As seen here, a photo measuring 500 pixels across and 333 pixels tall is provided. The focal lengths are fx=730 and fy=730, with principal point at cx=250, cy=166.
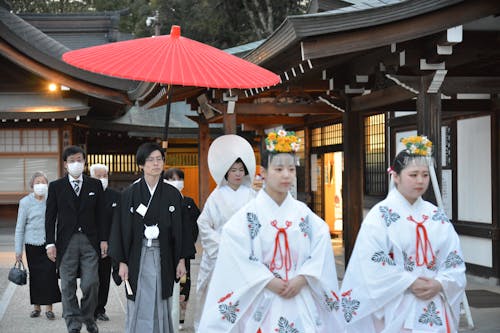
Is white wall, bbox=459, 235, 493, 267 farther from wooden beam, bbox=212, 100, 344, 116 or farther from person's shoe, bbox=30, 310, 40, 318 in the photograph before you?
person's shoe, bbox=30, 310, 40, 318

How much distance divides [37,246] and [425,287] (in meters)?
5.31

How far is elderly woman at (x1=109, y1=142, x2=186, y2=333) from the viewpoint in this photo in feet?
20.3

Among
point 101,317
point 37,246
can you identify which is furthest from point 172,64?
point 101,317

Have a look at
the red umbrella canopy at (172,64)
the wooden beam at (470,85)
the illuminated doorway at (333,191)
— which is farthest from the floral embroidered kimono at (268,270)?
the illuminated doorway at (333,191)

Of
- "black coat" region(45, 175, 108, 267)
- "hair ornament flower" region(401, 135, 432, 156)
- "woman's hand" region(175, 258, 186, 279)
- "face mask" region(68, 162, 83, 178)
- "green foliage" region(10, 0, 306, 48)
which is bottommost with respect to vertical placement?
"woman's hand" region(175, 258, 186, 279)

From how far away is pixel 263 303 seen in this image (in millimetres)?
4793

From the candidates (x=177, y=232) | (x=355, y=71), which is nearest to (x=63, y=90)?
(x=355, y=71)

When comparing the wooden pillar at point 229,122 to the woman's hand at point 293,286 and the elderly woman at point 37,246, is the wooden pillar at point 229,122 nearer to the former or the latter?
the elderly woman at point 37,246

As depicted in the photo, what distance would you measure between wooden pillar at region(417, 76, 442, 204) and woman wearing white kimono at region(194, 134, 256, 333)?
1830mm

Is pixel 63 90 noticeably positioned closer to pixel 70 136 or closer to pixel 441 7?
pixel 70 136

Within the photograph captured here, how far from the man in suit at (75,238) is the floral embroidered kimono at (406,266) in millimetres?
3538

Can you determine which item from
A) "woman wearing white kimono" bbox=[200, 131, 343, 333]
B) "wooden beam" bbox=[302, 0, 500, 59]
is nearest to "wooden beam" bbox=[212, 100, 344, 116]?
"wooden beam" bbox=[302, 0, 500, 59]

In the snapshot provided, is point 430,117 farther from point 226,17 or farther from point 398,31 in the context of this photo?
point 226,17

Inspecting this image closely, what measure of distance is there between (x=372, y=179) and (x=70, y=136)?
8.20 metres
